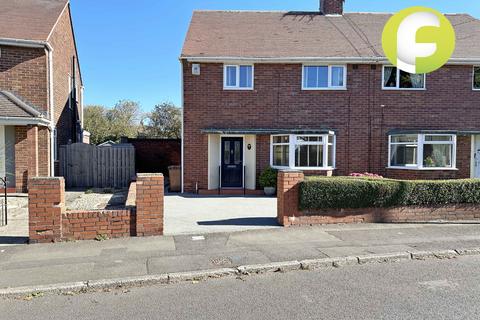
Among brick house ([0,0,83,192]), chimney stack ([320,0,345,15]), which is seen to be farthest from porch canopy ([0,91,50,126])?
chimney stack ([320,0,345,15])

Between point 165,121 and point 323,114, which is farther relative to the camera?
point 165,121

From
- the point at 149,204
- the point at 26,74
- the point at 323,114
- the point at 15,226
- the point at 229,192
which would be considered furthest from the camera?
the point at 323,114

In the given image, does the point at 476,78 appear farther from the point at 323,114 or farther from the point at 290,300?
the point at 290,300

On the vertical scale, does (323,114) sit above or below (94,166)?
above

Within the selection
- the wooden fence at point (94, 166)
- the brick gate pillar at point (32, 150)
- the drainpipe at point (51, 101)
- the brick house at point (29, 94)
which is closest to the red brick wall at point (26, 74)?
the brick house at point (29, 94)

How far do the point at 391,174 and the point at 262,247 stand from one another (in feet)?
29.6

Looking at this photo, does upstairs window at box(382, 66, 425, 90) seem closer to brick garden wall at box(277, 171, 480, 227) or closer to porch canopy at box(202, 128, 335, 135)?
porch canopy at box(202, 128, 335, 135)

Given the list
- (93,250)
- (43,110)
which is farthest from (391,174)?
(43,110)

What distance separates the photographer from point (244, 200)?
1104 cm

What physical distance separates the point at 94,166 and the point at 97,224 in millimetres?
8981

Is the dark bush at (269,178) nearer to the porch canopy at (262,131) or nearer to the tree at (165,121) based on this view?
the porch canopy at (262,131)

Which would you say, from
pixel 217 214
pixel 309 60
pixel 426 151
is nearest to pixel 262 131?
pixel 309 60

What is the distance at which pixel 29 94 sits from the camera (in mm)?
12602

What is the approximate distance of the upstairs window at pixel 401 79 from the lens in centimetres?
1334
